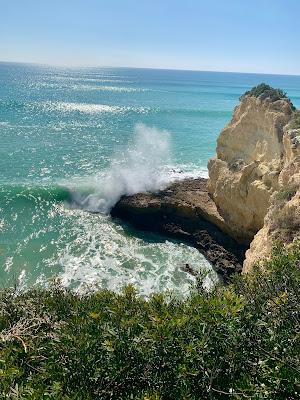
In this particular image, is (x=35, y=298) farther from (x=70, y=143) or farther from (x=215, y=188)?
(x=70, y=143)

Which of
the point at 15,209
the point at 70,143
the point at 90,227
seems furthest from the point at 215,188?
the point at 70,143

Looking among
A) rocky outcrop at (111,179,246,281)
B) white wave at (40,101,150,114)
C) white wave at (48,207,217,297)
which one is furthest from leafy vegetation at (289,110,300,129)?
white wave at (40,101,150,114)

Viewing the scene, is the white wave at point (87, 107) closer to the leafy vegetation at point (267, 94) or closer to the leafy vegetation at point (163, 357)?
the leafy vegetation at point (267, 94)

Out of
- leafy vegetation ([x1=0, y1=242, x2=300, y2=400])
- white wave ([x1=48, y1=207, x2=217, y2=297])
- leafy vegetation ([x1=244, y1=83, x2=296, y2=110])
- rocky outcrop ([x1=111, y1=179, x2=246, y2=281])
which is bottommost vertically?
white wave ([x1=48, y1=207, x2=217, y2=297])

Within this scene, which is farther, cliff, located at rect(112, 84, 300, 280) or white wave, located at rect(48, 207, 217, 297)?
cliff, located at rect(112, 84, 300, 280)

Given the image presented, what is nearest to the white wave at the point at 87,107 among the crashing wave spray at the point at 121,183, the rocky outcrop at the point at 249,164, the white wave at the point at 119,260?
the crashing wave spray at the point at 121,183

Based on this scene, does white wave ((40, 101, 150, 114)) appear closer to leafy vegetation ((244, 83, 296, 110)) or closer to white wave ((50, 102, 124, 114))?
white wave ((50, 102, 124, 114))

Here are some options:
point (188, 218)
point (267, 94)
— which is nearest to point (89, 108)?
point (267, 94)
